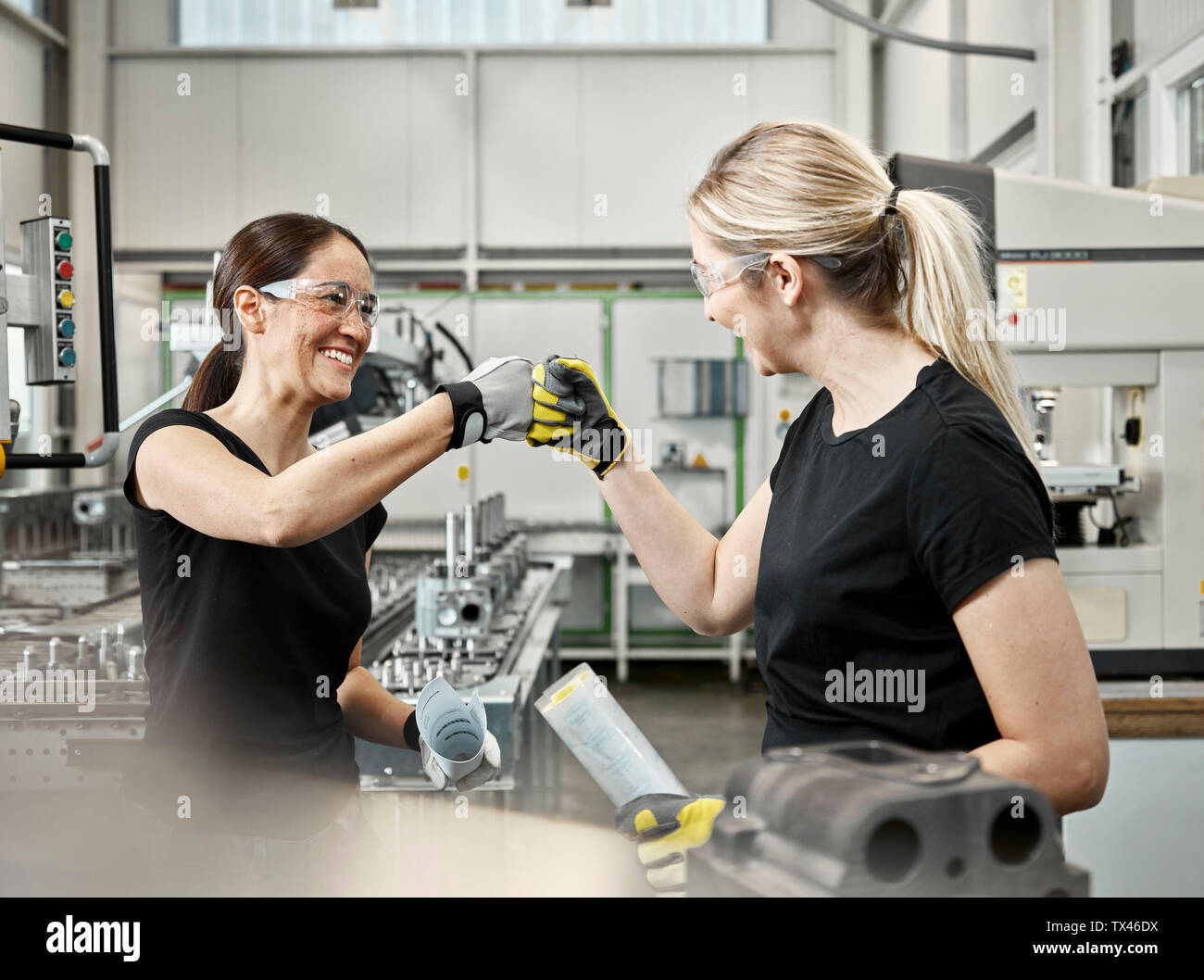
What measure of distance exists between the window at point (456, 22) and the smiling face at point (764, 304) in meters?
5.73

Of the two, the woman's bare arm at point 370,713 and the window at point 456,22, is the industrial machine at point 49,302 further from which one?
the window at point 456,22

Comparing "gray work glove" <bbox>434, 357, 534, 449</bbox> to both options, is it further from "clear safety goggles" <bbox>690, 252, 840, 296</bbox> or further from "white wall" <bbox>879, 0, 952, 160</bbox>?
"white wall" <bbox>879, 0, 952, 160</bbox>

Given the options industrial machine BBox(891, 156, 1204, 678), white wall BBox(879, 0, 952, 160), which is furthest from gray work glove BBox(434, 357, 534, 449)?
white wall BBox(879, 0, 952, 160)

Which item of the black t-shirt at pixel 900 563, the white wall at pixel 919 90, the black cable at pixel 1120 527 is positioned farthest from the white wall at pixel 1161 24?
the black t-shirt at pixel 900 563

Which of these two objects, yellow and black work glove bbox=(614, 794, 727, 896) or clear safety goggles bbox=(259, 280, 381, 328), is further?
clear safety goggles bbox=(259, 280, 381, 328)

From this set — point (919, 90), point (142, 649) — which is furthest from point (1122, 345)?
point (919, 90)

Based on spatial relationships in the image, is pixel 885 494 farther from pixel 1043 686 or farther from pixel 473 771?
pixel 473 771

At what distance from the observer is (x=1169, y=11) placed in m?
3.16

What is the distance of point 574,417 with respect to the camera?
1242 mm

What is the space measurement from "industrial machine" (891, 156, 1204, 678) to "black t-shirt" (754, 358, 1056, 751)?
1.19 m

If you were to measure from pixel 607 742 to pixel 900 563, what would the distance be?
0.32 meters

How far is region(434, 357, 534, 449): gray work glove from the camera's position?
41.0 inches

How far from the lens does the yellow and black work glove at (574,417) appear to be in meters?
1.19
